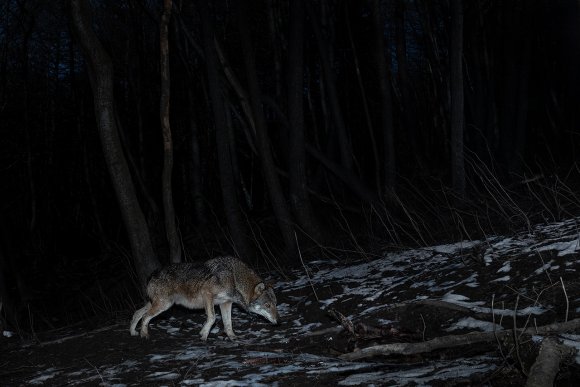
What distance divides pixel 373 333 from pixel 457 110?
25.9 ft

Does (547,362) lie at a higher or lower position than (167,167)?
lower

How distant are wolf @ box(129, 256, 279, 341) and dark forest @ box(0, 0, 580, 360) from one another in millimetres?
1403

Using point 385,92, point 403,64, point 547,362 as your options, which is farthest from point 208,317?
point 403,64

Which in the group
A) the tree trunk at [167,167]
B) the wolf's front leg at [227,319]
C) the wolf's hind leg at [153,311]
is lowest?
the wolf's front leg at [227,319]

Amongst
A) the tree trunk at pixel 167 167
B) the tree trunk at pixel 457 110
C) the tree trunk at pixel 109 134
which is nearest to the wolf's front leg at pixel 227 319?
the tree trunk at pixel 109 134

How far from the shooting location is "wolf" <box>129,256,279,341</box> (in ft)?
26.9

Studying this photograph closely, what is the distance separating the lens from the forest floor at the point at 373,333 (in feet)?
15.6

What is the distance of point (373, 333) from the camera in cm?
626

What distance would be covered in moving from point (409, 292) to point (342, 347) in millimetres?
1849

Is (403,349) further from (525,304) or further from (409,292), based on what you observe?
(409,292)

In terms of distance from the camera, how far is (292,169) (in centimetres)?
1343

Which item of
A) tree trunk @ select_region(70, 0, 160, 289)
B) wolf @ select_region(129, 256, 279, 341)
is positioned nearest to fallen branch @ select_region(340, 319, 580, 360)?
wolf @ select_region(129, 256, 279, 341)

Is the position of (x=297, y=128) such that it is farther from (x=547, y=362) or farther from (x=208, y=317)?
(x=547, y=362)

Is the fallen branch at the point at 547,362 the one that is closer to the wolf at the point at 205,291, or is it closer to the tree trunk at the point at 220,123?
the wolf at the point at 205,291
